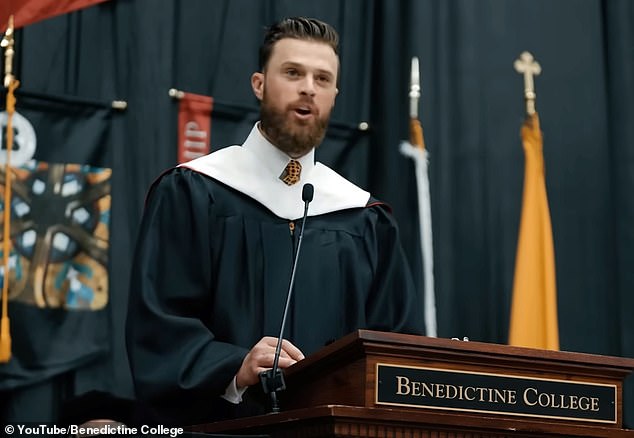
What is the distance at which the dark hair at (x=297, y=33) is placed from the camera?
3.73 meters

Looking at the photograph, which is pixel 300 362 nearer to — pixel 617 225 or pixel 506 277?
pixel 506 277

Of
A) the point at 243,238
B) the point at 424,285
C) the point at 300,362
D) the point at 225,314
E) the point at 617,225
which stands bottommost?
the point at 300,362

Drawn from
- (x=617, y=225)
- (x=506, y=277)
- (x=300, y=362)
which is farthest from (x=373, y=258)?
(x=617, y=225)

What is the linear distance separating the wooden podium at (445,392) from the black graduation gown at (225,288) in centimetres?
36

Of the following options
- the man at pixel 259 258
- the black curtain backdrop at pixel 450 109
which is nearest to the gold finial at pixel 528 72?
the black curtain backdrop at pixel 450 109

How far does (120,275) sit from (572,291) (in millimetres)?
2749

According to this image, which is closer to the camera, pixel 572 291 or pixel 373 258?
pixel 373 258

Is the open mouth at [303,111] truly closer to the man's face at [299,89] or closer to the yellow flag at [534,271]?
the man's face at [299,89]

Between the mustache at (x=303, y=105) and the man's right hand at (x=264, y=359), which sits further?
the mustache at (x=303, y=105)

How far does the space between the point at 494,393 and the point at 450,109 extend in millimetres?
4042

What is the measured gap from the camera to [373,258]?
149 inches

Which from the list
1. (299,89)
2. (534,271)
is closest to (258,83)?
(299,89)

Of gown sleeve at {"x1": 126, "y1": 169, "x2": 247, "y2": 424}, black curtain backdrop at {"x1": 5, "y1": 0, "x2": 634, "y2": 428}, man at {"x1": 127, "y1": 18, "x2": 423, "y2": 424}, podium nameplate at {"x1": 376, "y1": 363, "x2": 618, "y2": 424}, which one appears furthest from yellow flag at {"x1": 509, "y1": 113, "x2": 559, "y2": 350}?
podium nameplate at {"x1": 376, "y1": 363, "x2": 618, "y2": 424}

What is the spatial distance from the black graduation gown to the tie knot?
0.16 meters
